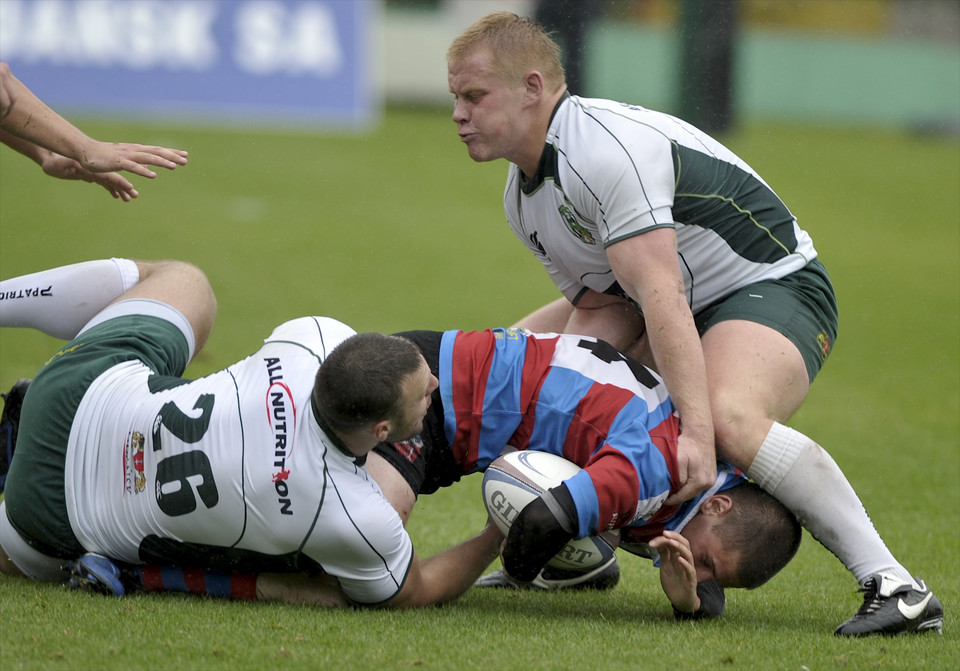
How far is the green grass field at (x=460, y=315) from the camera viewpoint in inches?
123

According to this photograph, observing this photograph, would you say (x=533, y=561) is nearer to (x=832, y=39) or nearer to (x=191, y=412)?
(x=191, y=412)

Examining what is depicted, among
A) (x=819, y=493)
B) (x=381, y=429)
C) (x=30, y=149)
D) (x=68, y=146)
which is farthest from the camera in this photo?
(x=30, y=149)

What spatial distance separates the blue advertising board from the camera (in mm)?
14383

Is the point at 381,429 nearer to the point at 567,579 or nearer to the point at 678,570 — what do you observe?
the point at 678,570

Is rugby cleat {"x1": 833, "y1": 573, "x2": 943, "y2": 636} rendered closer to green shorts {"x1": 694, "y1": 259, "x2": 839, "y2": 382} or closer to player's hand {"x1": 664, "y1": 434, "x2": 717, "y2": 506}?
player's hand {"x1": 664, "y1": 434, "x2": 717, "y2": 506}

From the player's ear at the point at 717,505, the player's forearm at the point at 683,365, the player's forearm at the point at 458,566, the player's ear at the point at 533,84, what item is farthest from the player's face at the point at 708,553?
the player's ear at the point at 533,84

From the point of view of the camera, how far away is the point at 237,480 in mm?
3318

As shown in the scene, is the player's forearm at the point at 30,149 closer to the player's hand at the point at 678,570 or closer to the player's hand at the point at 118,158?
the player's hand at the point at 118,158

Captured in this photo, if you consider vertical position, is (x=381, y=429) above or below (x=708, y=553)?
above

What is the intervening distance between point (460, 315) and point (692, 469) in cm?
592

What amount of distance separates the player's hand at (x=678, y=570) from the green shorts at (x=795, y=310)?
940mm

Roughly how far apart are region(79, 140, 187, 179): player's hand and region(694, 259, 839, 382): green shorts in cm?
196

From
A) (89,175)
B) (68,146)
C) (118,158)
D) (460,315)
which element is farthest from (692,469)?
(460,315)

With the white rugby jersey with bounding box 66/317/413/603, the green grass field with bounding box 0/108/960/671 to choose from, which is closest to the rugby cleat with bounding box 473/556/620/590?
the green grass field with bounding box 0/108/960/671
